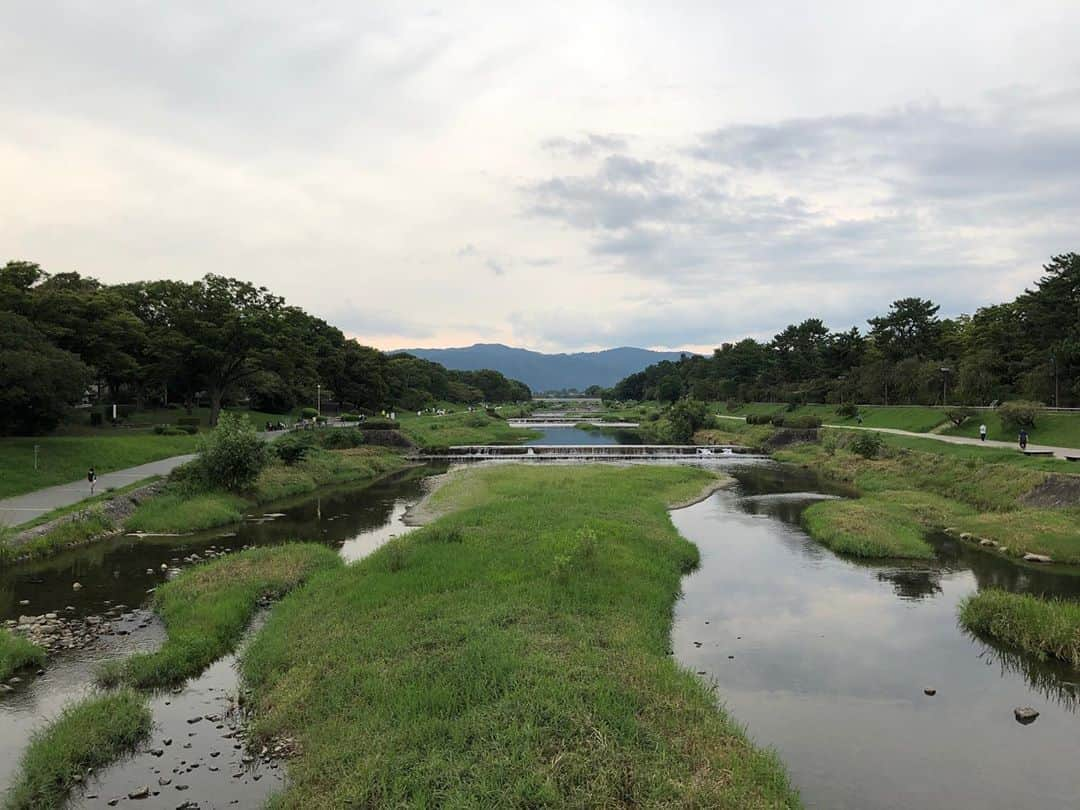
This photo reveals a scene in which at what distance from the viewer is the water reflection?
9656mm

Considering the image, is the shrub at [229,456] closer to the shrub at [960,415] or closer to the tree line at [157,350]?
the tree line at [157,350]

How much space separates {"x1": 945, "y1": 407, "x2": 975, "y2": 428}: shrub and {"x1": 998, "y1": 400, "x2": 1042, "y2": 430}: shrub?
659 centimetres

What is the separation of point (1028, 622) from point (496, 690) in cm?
1296

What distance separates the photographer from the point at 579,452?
59594 millimetres

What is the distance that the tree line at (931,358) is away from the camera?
1965 inches

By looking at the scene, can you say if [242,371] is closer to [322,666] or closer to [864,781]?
[322,666]

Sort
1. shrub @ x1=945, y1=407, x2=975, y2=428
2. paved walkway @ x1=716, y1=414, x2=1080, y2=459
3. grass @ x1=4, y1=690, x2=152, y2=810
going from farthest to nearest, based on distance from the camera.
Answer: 1. shrub @ x1=945, y1=407, x2=975, y2=428
2. paved walkway @ x1=716, y1=414, x2=1080, y2=459
3. grass @ x1=4, y1=690, x2=152, y2=810

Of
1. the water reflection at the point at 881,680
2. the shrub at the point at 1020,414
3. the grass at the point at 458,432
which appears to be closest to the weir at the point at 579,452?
the grass at the point at 458,432

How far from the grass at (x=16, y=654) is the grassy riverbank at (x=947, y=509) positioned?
24.0 m

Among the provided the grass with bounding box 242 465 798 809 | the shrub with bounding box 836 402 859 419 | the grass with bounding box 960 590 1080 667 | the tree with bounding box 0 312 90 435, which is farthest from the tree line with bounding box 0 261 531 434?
the shrub with bounding box 836 402 859 419

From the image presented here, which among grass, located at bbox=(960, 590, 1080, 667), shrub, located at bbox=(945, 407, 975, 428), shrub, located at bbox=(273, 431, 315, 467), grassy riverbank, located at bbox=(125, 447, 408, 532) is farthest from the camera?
shrub, located at bbox=(945, 407, 975, 428)

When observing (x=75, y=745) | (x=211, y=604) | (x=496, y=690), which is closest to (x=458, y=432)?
(x=211, y=604)

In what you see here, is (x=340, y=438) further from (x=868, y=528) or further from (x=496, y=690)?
(x=496, y=690)

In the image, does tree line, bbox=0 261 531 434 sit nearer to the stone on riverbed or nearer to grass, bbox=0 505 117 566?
grass, bbox=0 505 117 566
